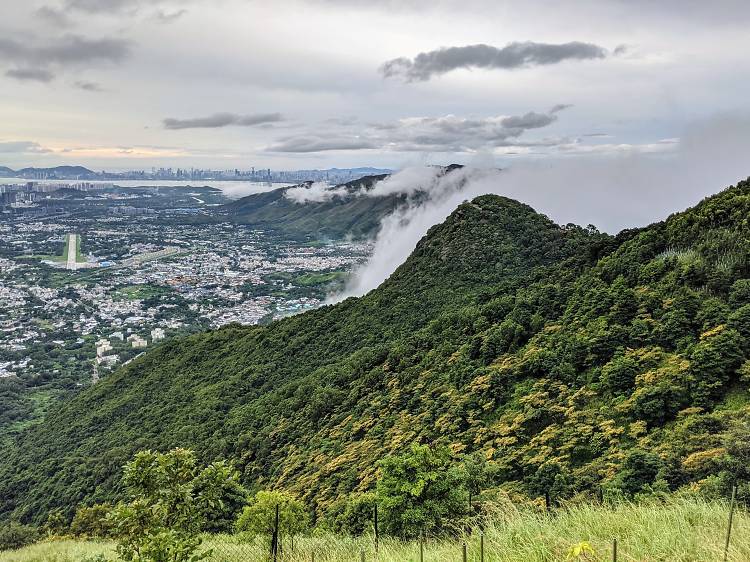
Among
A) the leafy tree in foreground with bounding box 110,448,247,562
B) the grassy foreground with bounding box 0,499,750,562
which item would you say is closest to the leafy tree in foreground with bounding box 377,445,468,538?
the grassy foreground with bounding box 0,499,750,562

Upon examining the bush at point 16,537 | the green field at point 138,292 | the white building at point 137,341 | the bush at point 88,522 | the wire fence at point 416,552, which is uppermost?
the wire fence at point 416,552

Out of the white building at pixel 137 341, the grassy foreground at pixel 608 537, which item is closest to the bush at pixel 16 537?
the grassy foreground at pixel 608 537

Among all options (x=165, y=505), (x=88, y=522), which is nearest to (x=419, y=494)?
(x=165, y=505)

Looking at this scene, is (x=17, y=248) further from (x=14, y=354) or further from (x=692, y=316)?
(x=692, y=316)

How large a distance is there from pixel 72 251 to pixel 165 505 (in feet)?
623

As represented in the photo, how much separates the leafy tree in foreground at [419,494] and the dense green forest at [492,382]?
2266 mm

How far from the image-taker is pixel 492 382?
719 inches

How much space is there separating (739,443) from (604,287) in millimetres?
12071

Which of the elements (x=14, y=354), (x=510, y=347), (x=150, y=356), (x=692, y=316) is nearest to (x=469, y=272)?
(x=510, y=347)

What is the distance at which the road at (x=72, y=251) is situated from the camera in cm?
14488

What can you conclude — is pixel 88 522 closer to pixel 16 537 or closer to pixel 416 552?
pixel 16 537

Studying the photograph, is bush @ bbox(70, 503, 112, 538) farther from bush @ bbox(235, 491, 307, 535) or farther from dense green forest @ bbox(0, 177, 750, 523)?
bush @ bbox(235, 491, 307, 535)

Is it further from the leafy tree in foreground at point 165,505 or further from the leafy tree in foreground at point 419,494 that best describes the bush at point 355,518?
the leafy tree in foreground at point 165,505

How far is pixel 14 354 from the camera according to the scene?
80312mm
